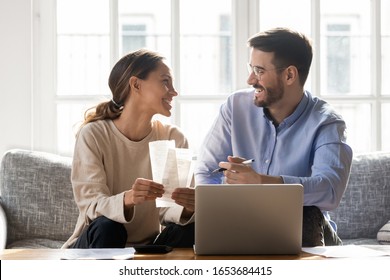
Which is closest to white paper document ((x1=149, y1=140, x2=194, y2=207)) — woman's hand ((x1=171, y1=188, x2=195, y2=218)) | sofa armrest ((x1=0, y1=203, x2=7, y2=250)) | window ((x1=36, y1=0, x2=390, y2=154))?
woman's hand ((x1=171, y1=188, x2=195, y2=218))

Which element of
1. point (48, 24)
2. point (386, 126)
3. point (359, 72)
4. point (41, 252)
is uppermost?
point (48, 24)

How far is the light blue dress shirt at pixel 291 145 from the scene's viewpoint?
8.43 feet

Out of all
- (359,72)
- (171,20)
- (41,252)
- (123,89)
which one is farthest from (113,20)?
(41,252)

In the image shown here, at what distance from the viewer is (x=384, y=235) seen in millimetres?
3168

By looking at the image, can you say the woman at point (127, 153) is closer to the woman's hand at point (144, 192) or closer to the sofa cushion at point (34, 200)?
the woman's hand at point (144, 192)

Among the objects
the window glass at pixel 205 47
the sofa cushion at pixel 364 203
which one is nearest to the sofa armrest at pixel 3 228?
the window glass at pixel 205 47

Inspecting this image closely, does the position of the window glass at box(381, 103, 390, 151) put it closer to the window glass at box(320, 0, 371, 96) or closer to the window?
the window

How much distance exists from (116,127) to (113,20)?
1.10 meters

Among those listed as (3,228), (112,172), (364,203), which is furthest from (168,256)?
(364,203)

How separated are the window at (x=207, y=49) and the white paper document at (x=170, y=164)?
1.58 meters

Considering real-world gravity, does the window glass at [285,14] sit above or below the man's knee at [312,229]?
above

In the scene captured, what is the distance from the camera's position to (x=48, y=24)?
3.75 metres

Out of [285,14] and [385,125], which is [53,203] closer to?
[285,14]

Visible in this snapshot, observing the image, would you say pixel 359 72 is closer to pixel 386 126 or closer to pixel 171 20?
pixel 386 126
